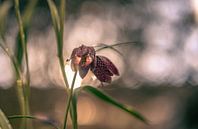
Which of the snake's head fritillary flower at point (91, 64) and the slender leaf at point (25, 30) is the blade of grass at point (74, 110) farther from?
the slender leaf at point (25, 30)

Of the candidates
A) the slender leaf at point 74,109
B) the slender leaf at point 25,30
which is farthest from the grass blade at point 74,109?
the slender leaf at point 25,30

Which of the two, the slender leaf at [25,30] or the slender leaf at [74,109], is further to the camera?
the slender leaf at [25,30]

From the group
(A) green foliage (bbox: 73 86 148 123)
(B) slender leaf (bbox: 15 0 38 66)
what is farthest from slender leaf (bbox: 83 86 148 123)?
(B) slender leaf (bbox: 15 0 38 66)

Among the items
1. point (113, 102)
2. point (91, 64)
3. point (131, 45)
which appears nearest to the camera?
point (113, 102)

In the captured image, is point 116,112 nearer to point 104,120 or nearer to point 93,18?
point 104,120

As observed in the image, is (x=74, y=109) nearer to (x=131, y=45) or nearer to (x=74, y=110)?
(x=74, y=110)

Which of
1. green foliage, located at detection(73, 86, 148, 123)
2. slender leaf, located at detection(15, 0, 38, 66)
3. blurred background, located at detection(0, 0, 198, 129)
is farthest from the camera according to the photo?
blurred background, located at detection(0, 0, 198, 129)

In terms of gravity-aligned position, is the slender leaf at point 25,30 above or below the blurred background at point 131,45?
above

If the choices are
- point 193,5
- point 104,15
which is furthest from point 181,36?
point 104,15

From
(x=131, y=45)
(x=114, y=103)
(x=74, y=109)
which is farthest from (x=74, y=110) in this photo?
(x=131, y=45)

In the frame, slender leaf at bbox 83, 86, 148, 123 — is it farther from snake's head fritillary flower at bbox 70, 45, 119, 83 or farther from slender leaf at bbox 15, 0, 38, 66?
slender leaf at bbox 15, 0, 38, 66

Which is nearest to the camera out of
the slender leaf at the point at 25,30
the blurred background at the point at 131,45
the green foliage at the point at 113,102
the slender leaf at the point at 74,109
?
the green foliage at the point at 113,102
